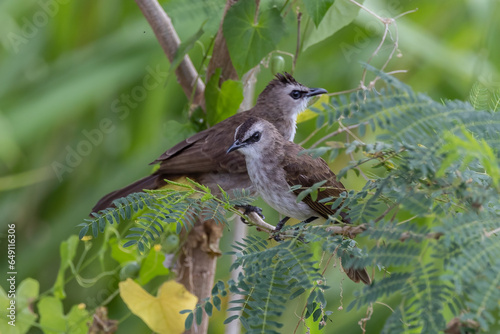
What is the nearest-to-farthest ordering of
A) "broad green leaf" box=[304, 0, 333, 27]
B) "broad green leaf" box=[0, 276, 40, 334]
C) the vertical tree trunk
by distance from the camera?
"broad green leaf" box=[304, 0, 333, 27] < "broad green leaf" box=[0, 276, 40, 334] < the vertical tree trunk

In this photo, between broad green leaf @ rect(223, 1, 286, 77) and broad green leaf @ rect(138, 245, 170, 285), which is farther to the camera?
broad green leaf @ rect(138, 245, 170, 285)

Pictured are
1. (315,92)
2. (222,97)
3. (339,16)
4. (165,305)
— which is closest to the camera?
(165,305)

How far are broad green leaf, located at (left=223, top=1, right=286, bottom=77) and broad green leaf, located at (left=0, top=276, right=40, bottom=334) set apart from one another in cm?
67

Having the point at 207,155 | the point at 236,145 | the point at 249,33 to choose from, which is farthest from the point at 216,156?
the point at 249,33

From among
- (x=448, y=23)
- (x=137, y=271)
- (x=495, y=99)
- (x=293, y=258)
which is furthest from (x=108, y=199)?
(x=448, y=23)

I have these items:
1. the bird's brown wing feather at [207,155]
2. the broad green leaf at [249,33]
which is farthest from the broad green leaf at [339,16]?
the bird's brown wing feather at [207,155]

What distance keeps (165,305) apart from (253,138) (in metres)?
0.43

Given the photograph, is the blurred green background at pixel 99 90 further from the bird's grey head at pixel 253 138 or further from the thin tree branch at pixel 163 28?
the bird's grey head at pixel 253 138

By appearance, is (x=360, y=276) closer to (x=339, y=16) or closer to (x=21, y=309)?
(x=339, y=16)

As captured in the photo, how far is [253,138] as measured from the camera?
1537mm

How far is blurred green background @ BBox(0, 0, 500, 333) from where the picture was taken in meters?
2.48

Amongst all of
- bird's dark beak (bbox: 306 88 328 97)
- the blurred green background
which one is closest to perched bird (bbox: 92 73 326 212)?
bird's dark beak (bbox: 306 88 328 97)

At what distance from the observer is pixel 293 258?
2.91 ft

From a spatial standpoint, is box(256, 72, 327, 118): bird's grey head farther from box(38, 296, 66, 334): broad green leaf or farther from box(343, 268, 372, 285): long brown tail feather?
box(38, 296, 66, 334): broad green leaf
